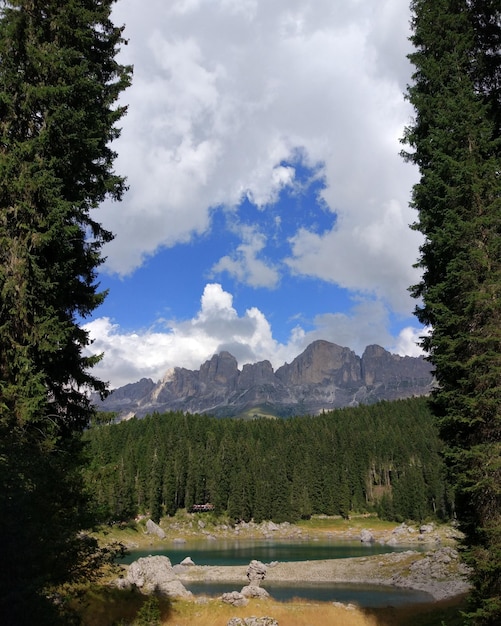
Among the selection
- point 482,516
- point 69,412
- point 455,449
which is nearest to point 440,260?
point 455,449

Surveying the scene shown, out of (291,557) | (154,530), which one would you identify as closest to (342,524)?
(154,530)

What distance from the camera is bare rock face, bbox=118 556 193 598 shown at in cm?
3169

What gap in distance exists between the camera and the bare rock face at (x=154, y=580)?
31688mm

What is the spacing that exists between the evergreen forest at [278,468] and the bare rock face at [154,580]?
70316mm

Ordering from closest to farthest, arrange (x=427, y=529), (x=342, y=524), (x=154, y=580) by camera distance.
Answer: (x=154, y=580) < (x=427, y=529) < (x=342, y=524)

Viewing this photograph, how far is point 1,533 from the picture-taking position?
8.32m

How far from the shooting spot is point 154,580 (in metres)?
34.0

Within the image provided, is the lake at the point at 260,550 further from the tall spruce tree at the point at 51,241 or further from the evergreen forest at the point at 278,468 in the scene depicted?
the tall spruce tree at the point at 51,241

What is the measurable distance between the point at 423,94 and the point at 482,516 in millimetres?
18226

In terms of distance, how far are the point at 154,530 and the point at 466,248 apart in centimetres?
10246

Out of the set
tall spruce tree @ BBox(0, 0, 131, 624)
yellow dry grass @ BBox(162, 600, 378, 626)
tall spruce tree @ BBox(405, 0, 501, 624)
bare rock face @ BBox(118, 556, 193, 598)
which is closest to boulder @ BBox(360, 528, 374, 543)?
bare rock face @ BBox(118, 556, 193, 598)

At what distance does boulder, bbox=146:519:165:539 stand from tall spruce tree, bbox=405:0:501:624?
96.8m

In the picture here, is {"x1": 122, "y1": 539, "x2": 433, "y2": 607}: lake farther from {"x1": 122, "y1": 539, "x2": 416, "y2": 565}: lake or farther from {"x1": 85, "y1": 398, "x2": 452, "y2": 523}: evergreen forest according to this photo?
{"x1": 85, "y1": 398, "x2": 452, "y2": 523}: evergreen forest

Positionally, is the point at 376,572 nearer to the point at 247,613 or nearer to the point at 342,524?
the point at 247,613
